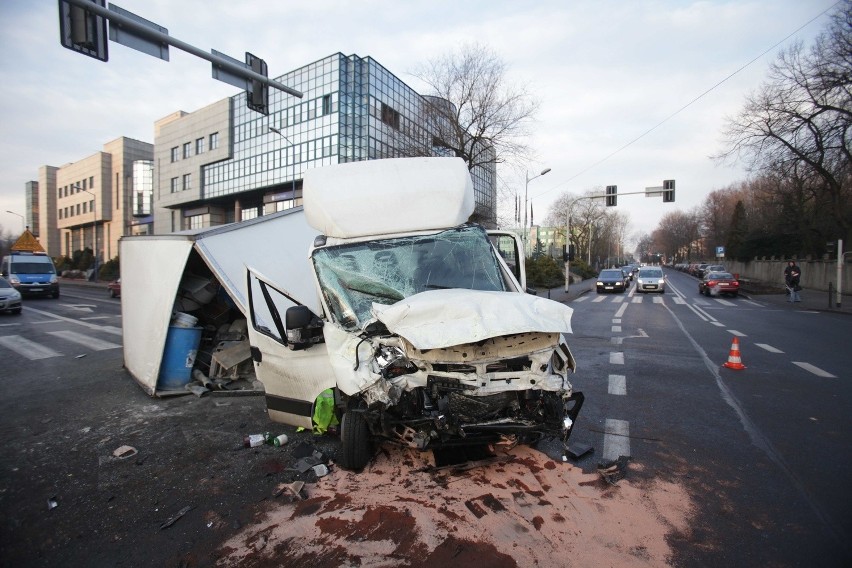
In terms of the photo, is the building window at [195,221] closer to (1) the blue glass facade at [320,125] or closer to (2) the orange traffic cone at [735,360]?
(1) the blue glass facade at [320,125]

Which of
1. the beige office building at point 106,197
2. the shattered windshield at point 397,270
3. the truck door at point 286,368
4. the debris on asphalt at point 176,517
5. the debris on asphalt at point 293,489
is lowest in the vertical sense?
the debris on asphalt at point 176,517

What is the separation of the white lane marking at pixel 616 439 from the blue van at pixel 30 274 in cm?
2851

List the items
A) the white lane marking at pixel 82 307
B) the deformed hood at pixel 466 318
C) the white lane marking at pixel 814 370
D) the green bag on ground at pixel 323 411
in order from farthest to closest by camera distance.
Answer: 1. the white lane marking at pixel 82 307
2. the white lane marking at pixel 814 370
3. the green bag on ground at pixel 323 411
4. the deformed hood at pixel 466 318

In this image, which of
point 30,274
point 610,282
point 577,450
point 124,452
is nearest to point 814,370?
point 577,450

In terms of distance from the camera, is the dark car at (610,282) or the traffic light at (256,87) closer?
the traffic light at (256,87)

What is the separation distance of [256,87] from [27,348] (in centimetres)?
817

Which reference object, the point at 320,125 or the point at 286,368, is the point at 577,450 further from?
the point at 320,125

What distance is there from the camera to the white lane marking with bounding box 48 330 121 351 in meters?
10.4

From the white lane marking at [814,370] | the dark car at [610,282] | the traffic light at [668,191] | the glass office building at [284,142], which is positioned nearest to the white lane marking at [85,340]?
the white lane marking at [814,370]

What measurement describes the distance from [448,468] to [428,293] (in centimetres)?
160

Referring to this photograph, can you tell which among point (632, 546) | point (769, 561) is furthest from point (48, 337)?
point (769, 561)

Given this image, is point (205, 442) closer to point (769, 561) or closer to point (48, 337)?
point (769, 561)

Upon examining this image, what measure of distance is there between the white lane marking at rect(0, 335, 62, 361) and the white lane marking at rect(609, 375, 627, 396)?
1129cm

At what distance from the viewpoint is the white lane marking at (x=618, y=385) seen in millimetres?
6398
